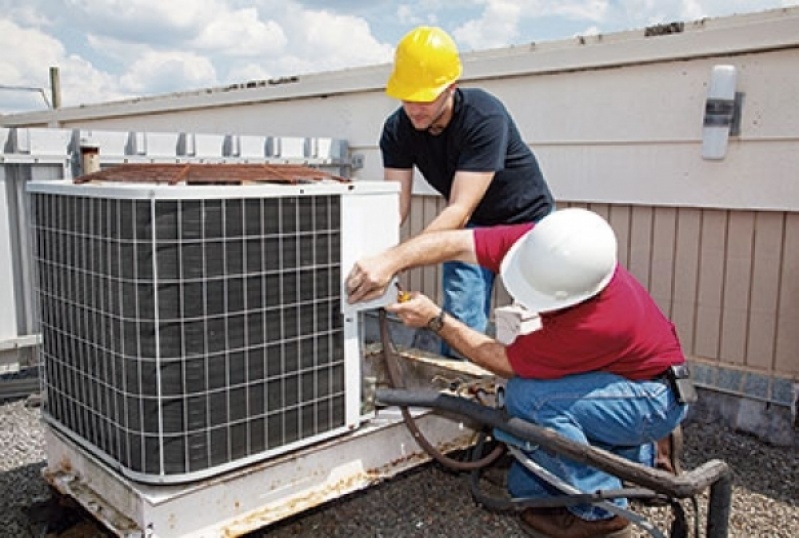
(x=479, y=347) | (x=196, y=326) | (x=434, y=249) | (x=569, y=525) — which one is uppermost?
(x=434, y=249)

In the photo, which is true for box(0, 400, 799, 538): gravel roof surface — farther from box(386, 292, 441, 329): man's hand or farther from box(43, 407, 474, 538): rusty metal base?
box(386, 292, 441, 329): man's hand

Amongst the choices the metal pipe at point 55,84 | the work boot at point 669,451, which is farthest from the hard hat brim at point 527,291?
the metal pipe at point 55,84

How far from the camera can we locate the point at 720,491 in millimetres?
1833

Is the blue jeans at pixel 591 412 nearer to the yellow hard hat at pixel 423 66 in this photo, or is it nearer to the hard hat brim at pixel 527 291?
the hard hat brim at pixel 527 291

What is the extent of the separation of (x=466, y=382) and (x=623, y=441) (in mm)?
700

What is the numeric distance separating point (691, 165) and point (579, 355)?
1940 mm

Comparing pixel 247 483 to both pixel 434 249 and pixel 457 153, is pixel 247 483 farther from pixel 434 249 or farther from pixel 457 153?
pixel 457 153

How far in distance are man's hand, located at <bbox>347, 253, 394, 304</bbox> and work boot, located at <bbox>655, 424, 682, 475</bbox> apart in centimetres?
102

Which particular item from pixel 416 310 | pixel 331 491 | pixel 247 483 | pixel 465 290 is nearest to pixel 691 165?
pixel 465 290

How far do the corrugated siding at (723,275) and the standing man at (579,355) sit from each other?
145 cm

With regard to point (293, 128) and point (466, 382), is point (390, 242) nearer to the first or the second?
point (466, 382)

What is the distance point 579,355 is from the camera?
1.91 m

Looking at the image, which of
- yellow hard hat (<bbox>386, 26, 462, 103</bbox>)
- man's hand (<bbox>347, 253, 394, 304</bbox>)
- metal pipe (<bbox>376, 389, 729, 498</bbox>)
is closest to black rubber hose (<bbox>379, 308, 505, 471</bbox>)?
man's hand (<bbox>347, 253, 394, 304</bbox>)

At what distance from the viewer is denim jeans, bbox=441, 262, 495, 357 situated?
2.87 m
